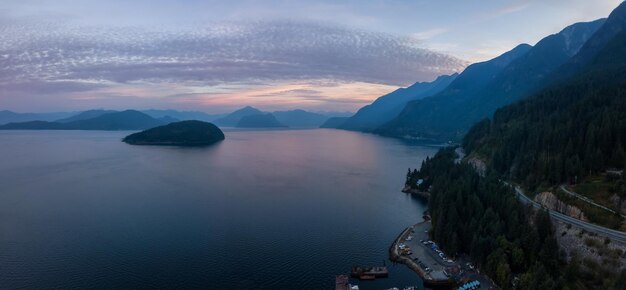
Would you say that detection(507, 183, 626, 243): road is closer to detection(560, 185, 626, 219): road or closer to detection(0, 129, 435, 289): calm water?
detection(560, 185, 626, 219): road

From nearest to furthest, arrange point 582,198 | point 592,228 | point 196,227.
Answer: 1. point 592,228
2. point 582,198
3. point 196,227

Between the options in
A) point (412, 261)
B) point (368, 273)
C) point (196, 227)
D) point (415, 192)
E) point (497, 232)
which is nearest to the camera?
point (368, 273)

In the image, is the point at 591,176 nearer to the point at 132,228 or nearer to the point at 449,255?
the point at 449,255

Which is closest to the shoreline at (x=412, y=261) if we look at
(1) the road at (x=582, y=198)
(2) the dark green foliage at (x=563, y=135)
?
(1) the road at (x=582, y=198)

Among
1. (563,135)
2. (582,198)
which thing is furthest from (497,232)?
(563,135)

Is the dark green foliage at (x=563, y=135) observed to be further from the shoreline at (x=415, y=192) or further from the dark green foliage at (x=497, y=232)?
the shoreline at (x=415, y=192)

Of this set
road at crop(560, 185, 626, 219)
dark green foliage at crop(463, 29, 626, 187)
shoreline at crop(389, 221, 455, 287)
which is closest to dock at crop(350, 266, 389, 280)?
shoreline at crop(389, 221, 455, 287)

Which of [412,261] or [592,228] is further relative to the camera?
[412,261]

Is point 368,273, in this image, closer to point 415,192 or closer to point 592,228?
point 592,228
